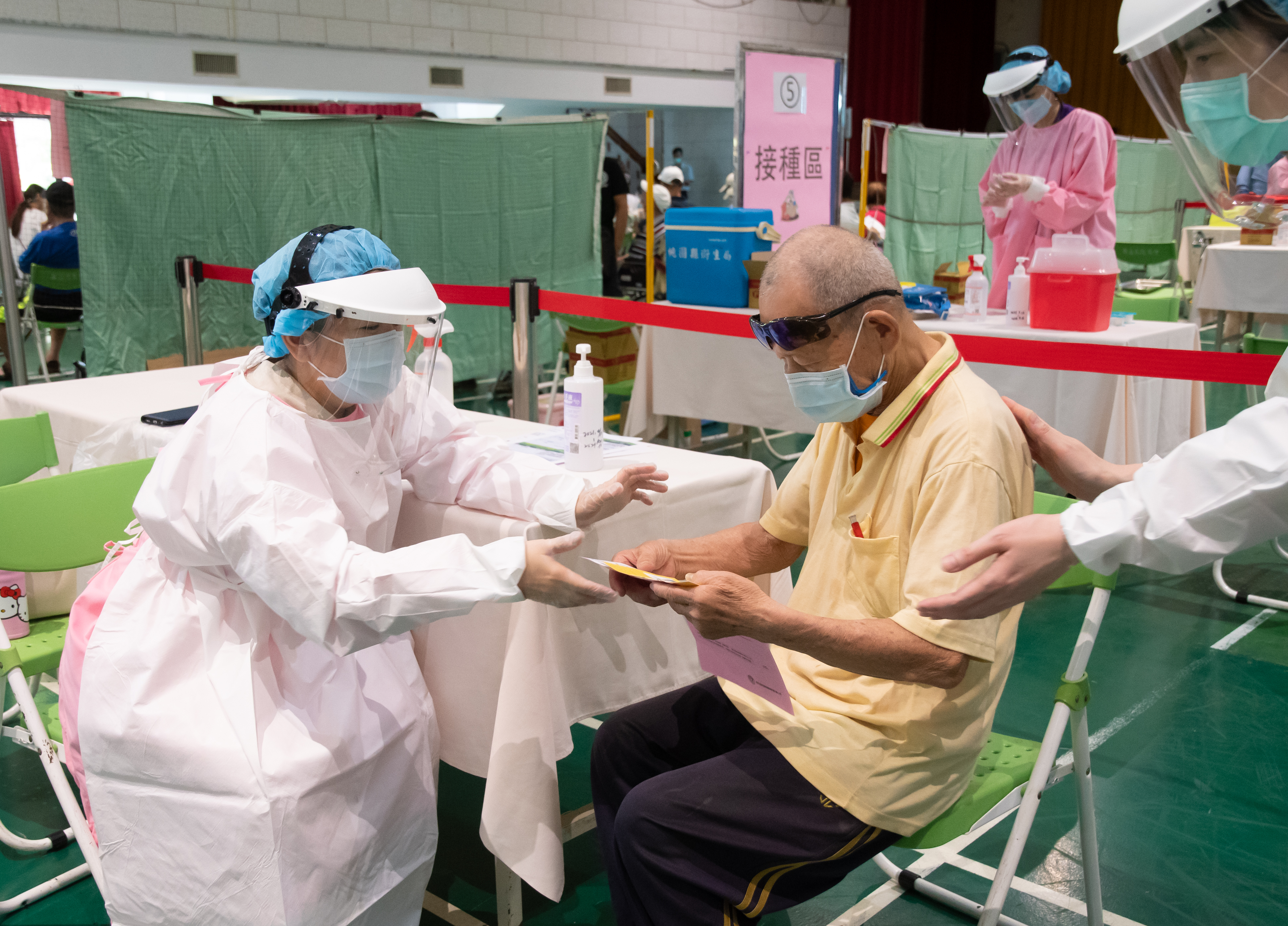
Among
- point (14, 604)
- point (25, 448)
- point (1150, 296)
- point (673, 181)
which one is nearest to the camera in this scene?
point (14, 604)

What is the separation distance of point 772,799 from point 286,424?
0.97 m

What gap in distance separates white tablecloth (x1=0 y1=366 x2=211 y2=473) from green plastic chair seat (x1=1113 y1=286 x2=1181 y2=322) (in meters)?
5.94

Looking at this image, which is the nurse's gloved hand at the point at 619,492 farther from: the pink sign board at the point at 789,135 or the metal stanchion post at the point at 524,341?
the pink sign board at the point at 789,135

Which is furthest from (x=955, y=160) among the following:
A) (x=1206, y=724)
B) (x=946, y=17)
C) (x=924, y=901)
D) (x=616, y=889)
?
(x=616, y=889)

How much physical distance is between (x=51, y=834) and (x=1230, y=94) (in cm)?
284

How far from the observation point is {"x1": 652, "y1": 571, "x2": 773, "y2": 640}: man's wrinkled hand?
1562mm

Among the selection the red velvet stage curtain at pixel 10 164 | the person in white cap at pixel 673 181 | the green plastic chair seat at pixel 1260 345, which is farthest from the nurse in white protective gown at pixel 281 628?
the person in white cap at pixel 673 181

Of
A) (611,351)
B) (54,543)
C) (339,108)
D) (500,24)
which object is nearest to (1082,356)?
(54,543)

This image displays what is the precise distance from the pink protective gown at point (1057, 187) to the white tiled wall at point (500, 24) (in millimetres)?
5751

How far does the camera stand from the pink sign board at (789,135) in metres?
6.52

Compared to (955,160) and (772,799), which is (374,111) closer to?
(955,160)

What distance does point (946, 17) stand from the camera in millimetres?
15836

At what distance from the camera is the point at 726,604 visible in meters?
1.57

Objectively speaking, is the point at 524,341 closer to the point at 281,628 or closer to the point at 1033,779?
the point at 281,628
